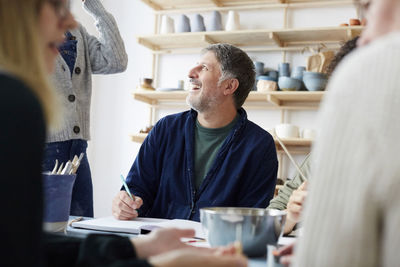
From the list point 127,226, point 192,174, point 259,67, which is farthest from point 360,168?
point 259,67

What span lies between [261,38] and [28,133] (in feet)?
10.7

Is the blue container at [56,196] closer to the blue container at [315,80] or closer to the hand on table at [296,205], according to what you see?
the hand on table at [296,205]

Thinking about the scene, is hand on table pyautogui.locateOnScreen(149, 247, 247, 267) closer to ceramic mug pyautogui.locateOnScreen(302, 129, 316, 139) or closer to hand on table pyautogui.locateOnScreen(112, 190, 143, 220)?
hand on table pyautogui.locateOnScreen(112, 190, 143, 220)

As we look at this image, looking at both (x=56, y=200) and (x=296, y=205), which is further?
(x=296, y=205)

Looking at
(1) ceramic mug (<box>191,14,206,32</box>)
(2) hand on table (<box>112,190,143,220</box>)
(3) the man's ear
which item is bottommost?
(2) hand on table (<box>112,190,143,220</box>)

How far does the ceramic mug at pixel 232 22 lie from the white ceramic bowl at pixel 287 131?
0.83 m

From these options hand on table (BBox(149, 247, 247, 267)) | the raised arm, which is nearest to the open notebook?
hand on table (BBox(149, 247, 247, 267))

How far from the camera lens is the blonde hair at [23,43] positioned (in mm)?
608

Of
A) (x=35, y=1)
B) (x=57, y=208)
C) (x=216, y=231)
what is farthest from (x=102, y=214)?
(x=35, y=1)

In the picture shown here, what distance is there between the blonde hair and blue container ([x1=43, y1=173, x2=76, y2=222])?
1.97ft

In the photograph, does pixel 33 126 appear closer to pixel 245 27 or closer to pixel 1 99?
pixel 1 99

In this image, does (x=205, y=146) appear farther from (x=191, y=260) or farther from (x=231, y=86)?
(x=191, y=260)

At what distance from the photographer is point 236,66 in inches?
89.9

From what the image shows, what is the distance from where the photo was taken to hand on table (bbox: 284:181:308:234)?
4.26ft
